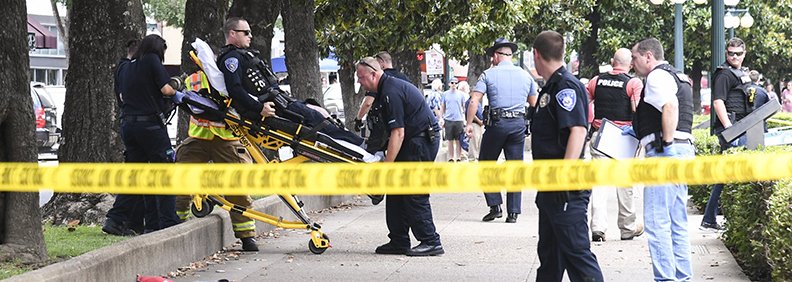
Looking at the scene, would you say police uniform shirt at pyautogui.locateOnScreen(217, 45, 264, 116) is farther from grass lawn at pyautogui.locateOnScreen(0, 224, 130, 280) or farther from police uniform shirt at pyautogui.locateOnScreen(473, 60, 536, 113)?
police uniform shirt at pyautogui.locateOnScreen(473, 60, 536, 113)

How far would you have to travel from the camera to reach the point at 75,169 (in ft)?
22.1

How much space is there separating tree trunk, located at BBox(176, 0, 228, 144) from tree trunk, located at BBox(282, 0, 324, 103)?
3.29 m

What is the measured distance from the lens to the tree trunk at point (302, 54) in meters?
18.3

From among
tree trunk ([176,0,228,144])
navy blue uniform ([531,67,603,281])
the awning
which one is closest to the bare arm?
navy blue uniform ([531,67,603,281])

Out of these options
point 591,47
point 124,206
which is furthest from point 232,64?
point 591,47

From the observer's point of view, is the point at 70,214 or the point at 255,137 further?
the point at 70,214

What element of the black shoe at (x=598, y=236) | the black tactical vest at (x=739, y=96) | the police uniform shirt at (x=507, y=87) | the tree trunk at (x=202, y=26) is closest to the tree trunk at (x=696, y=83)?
the tree trunk at (x=202, y=26)

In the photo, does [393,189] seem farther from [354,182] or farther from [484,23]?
[484,23]

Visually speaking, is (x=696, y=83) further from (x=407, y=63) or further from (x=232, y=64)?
(x=232, y=64)

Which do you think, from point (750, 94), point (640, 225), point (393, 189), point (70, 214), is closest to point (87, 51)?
point (70, 214)

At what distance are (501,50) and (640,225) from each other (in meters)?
2.29

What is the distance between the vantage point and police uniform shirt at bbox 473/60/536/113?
13.4m

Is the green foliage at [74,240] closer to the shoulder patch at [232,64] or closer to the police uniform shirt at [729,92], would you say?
the shoulder patch at [232,64]

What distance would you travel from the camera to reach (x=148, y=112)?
1093 cm
